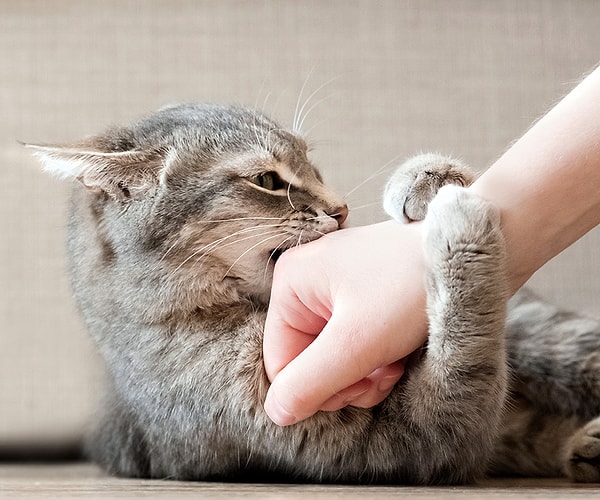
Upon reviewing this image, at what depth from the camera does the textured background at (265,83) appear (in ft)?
6.15

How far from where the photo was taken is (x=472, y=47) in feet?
6.50

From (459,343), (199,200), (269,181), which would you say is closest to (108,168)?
(199,200)

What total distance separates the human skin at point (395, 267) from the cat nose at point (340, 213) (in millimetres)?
152

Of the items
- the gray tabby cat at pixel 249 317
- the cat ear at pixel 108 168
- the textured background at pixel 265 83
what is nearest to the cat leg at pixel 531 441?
the gray tabby cat at pixel 249 317

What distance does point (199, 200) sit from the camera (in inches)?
46.7

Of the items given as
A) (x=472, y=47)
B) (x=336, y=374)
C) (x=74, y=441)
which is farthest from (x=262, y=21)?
(x=336, y=374)

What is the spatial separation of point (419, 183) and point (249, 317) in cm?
33

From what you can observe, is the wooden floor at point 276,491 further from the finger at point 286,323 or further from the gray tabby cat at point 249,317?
the finger at point 286,323

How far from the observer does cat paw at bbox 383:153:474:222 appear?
3.52 feet

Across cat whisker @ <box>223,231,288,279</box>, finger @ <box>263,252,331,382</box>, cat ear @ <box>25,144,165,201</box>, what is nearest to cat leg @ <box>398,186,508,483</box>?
finger @ <box>263,252,331,382</box>

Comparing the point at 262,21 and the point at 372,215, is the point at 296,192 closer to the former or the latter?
the point at 372,215

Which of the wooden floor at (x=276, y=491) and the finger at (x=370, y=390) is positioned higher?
the finger at (x=370, y=390)

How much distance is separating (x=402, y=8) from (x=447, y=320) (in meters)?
1.24

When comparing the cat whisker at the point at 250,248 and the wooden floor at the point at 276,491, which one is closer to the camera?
the wooden floor at the point at 276,491
